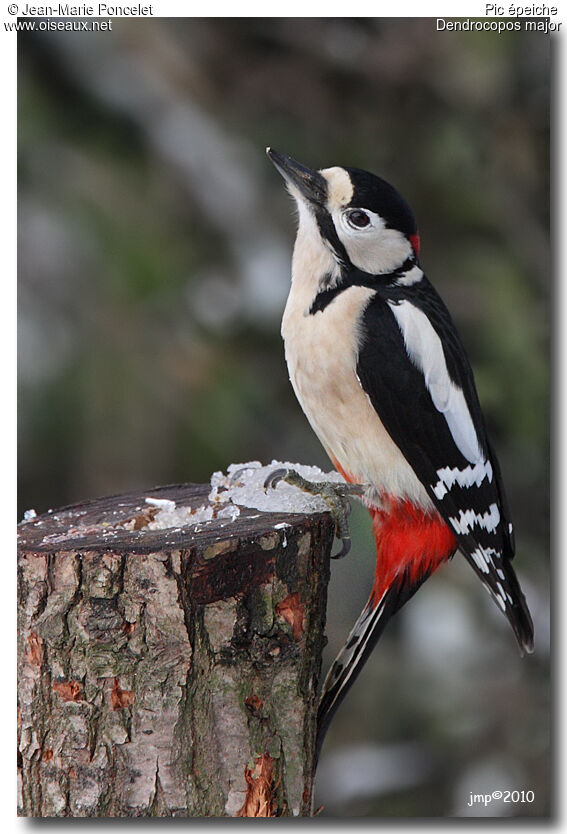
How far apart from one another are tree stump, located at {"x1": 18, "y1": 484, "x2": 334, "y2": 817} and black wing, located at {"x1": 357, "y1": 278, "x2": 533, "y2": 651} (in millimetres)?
232

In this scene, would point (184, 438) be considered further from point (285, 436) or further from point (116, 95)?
point (116, 95)

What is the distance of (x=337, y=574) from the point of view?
1896 millimetres

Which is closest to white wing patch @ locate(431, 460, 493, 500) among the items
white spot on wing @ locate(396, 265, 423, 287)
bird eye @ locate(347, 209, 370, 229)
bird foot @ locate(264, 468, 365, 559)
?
bird foot @ locate(264, 468, 365, 559)

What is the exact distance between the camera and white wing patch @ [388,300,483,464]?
73.1 inches

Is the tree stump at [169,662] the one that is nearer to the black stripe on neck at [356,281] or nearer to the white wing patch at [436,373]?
the white wing patch at [436,373]

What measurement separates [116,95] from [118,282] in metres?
0.39

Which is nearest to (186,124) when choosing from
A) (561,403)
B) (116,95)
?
(116,95)

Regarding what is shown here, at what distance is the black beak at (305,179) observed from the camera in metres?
1.92

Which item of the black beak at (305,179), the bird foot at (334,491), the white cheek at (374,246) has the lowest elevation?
the bird foot at (334,491)

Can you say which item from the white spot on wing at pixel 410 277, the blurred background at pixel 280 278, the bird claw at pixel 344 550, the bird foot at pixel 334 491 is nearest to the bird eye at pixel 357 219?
the white spot on wing at pixel 410 277

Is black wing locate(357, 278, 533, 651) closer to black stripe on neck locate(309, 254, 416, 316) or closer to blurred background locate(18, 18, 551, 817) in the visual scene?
black stripe on neck locate(309, 254, 416, 316)

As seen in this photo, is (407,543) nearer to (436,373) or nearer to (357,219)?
(436,373)

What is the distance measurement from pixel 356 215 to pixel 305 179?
12 cm

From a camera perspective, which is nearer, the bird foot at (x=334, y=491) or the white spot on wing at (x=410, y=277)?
the bird foot at (x=334, y=491)
